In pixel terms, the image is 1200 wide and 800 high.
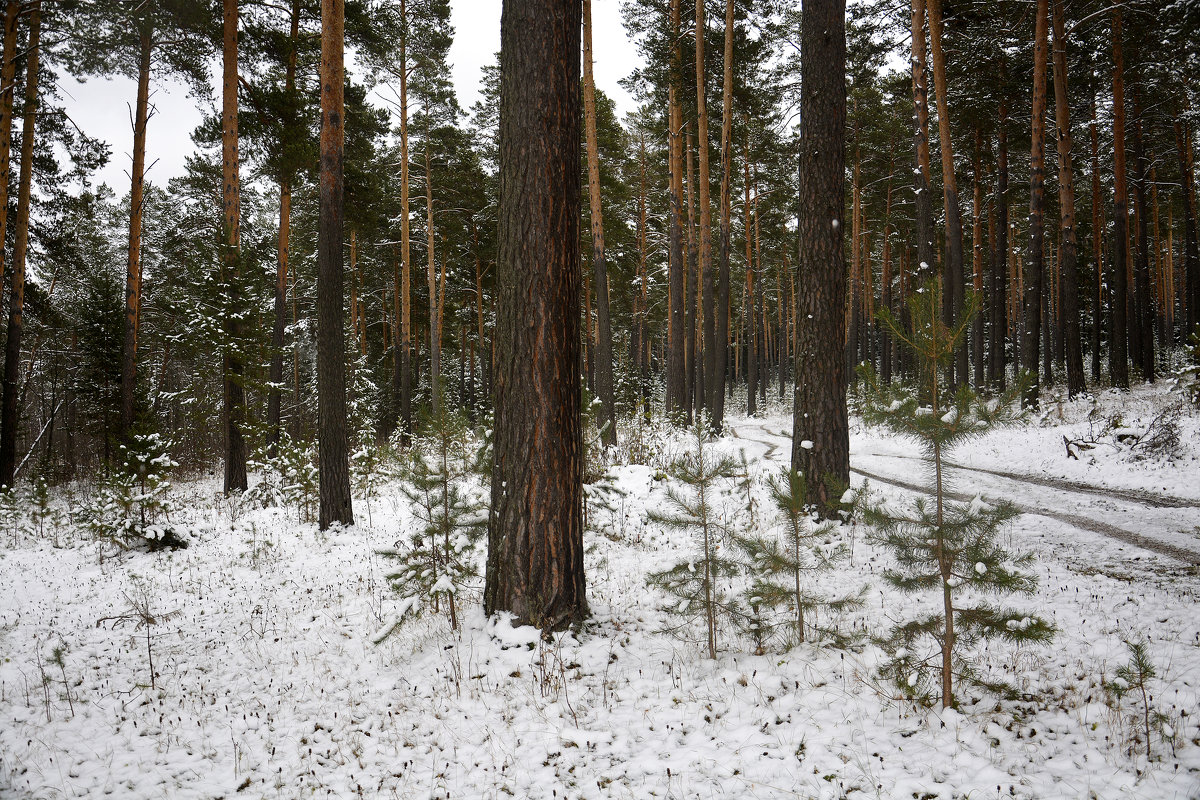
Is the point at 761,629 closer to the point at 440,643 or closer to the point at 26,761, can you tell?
the point at 440,643

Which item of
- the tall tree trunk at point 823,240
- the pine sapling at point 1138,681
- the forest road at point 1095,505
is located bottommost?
the pine sapling at point 1138,681

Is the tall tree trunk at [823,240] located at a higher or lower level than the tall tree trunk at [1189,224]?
lower

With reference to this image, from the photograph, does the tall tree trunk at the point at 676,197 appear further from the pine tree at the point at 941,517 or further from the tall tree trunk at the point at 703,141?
the pine tree at the point at 941,517

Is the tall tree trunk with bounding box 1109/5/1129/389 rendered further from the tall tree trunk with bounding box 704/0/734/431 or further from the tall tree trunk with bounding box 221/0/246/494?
the tall tree trunk with bounding box 221/0/246/494

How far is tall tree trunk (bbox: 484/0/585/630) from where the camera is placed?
4.14m

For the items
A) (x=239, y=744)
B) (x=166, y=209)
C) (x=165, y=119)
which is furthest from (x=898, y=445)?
(x=166, y=209)

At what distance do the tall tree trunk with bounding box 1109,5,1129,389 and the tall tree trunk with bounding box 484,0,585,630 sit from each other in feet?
59.7

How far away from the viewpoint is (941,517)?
3117mm

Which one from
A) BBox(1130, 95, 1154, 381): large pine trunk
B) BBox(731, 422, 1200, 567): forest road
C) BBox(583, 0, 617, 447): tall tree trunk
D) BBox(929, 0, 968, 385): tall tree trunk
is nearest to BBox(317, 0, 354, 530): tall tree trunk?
BBox(583, 0, 617, 447): tall tree trunk

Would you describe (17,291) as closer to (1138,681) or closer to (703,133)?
(703,133)

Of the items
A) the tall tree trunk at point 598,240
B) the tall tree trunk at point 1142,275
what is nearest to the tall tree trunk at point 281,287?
the tall tree trunk at point 598,240

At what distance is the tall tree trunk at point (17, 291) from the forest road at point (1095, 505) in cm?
1754

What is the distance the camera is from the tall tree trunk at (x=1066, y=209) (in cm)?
1304

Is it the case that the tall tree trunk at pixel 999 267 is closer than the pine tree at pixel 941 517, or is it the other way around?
the pine tree at pixel 941 517
